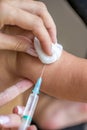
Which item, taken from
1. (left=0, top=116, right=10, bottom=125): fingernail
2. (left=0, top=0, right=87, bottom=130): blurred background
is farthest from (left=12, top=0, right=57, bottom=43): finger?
(left=0, top=0, right=87, bottom=130): blurred background

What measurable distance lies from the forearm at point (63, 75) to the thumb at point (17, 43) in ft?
0.16

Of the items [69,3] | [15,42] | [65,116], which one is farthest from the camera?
[69,3]

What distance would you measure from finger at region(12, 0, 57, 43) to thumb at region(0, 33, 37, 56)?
78 millimetres

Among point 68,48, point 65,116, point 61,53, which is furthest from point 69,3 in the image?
point 61,53

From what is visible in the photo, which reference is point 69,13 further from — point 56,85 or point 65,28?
point 56,85

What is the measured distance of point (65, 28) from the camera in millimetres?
1559

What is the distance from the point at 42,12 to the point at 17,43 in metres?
0.13

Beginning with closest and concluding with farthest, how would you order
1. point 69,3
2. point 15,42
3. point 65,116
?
1. point 15,42
2. point 65,116
3. point 69,3

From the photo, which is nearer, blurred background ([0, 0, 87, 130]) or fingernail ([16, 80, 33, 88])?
fingernail ([16, 80, 33, 88])

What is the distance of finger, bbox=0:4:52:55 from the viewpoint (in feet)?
2.97

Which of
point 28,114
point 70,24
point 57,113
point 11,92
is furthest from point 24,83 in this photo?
point 70,24

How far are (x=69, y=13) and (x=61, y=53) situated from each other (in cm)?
65

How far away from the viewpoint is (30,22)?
0.91 m

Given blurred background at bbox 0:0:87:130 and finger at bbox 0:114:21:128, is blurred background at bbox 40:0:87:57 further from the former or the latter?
finger at bbox 0:114:21:128
